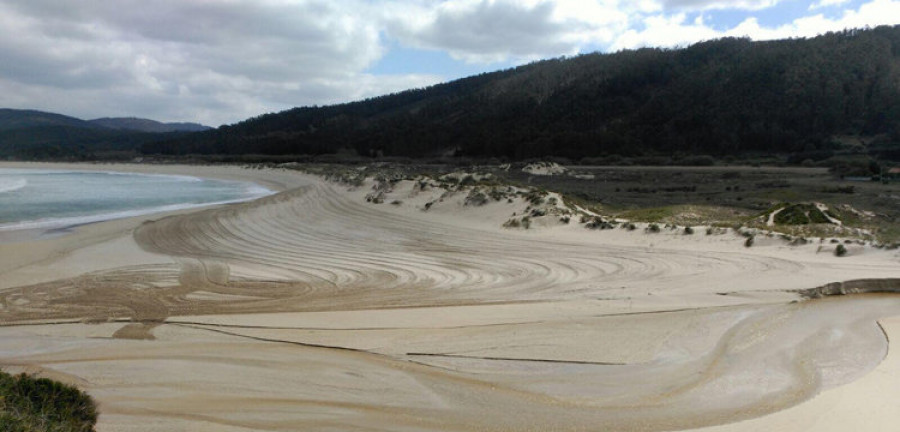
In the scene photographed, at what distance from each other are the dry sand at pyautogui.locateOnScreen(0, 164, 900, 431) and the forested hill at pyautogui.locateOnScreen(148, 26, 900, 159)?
3872 cm

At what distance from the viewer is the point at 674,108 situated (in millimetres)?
60312

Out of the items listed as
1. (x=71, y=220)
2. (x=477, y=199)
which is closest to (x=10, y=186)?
(x=71, y=220)

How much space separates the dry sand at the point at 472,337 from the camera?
4449 millimetres

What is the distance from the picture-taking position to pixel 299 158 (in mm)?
80188

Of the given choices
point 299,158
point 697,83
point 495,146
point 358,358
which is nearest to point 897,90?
point 697,83

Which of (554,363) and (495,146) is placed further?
(495,146)

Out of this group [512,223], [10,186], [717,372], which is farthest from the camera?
[10,186]

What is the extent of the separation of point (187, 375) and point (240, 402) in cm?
88

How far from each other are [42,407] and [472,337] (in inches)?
144

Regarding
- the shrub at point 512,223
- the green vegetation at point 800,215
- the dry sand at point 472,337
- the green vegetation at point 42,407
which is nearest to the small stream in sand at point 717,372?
the dry sand at point 472,337

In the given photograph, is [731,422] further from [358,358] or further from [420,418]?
[358,358]

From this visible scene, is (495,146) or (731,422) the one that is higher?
(495,146)

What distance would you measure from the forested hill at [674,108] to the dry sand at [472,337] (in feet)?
127

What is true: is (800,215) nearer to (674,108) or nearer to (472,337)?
(472,337)
